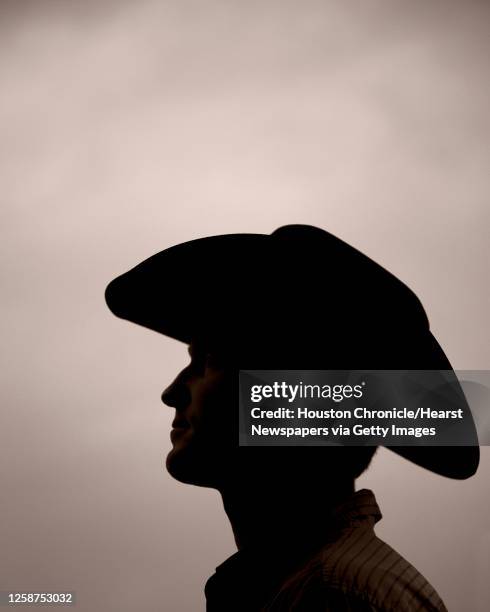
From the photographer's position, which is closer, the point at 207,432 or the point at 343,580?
the point at 343,580

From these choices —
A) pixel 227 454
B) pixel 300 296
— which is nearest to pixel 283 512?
pixel 227 454

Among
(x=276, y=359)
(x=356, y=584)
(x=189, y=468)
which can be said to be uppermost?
(x=276, y=359)

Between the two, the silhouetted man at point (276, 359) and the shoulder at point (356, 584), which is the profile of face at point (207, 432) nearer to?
the silhouetted man at point (276, 359)

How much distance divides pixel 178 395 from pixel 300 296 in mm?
192

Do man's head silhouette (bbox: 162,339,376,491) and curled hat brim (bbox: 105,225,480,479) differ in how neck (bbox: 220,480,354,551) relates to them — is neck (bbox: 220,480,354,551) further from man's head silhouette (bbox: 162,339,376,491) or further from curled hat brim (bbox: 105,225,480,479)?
curled hat brim (bbox: 105,225,480,479)

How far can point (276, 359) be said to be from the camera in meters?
0.66

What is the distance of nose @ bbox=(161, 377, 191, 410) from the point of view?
0.66m

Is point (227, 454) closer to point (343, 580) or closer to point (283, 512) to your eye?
point (283, 512)

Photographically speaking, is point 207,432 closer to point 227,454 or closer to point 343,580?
point 227,454

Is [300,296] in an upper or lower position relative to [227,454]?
upper

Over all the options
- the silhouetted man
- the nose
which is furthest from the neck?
the nose

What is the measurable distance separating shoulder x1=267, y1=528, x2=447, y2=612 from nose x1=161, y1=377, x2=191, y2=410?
228 mm

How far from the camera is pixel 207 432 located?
0.63m

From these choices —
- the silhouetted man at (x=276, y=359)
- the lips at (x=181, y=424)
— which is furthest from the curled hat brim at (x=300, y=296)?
the lips at (x=181, y=424)
